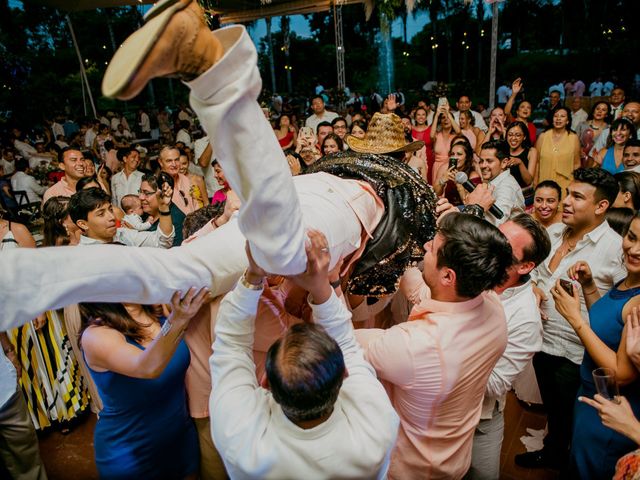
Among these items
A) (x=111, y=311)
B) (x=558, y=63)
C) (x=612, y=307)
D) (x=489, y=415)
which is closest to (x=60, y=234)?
(x=111, y=311)

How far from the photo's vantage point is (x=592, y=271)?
8.09 feet

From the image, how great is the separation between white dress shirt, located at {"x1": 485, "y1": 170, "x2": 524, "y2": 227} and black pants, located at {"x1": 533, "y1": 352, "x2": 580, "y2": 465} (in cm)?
110

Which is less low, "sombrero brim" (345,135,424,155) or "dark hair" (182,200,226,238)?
"sombrero brim" (345,135,424,155)

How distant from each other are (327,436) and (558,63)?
905 inches

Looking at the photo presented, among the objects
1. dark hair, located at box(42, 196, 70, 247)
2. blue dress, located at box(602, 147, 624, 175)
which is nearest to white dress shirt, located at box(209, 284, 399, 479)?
dark hair, located at box(42, 196, 70, 247)

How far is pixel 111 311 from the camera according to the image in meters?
1.80

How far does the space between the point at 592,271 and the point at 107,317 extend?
2379 millimetres

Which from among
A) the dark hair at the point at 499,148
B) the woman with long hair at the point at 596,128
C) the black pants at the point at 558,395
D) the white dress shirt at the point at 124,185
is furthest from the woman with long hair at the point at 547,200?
the white dress shirt at the point at 124,185

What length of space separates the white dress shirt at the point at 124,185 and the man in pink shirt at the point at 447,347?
140 inches

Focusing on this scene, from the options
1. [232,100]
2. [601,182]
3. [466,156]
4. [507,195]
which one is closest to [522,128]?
[466,156]

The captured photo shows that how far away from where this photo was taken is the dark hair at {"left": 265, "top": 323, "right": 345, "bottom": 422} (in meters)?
1.09

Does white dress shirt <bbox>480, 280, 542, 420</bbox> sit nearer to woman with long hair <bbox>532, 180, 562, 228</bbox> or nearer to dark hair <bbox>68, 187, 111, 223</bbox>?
woman with long hair <bbox>532, 180, 562, 228</bbox>

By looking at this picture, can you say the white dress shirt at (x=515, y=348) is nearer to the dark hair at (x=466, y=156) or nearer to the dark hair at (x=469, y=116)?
the dark hair at (x=466, y=156)

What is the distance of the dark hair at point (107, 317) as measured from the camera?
178cm
